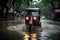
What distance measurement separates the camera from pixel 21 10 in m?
75.0

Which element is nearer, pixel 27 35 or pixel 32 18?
pixel 27 35

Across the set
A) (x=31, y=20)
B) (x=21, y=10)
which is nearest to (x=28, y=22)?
(x=31, y=20)

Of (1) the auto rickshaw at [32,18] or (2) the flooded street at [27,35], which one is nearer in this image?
(2) the flooded street at [27,35]

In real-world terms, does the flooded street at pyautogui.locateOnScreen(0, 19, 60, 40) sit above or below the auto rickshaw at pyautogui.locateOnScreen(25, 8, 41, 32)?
below

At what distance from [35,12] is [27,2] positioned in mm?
2743

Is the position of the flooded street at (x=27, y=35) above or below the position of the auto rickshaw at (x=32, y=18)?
below

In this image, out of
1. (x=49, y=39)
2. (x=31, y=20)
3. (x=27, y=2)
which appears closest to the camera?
(x=49, y=39)

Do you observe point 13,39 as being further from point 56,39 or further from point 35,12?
point 35,12

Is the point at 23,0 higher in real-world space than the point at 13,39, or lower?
higher

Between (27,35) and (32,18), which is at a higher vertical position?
(27,35)

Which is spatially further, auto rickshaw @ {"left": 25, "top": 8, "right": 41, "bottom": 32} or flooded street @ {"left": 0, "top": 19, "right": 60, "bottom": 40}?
auto rickshaw @ {"left": 25, "top": 8, "right": 41, "bottom": 32}

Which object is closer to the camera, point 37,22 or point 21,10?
point 37,22

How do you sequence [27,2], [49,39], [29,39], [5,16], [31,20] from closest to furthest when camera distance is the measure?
[29,39] → [49,39] → [27,2] → [31,20] → [5,16]

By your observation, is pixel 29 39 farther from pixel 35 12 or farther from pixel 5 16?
pixel 5 16
